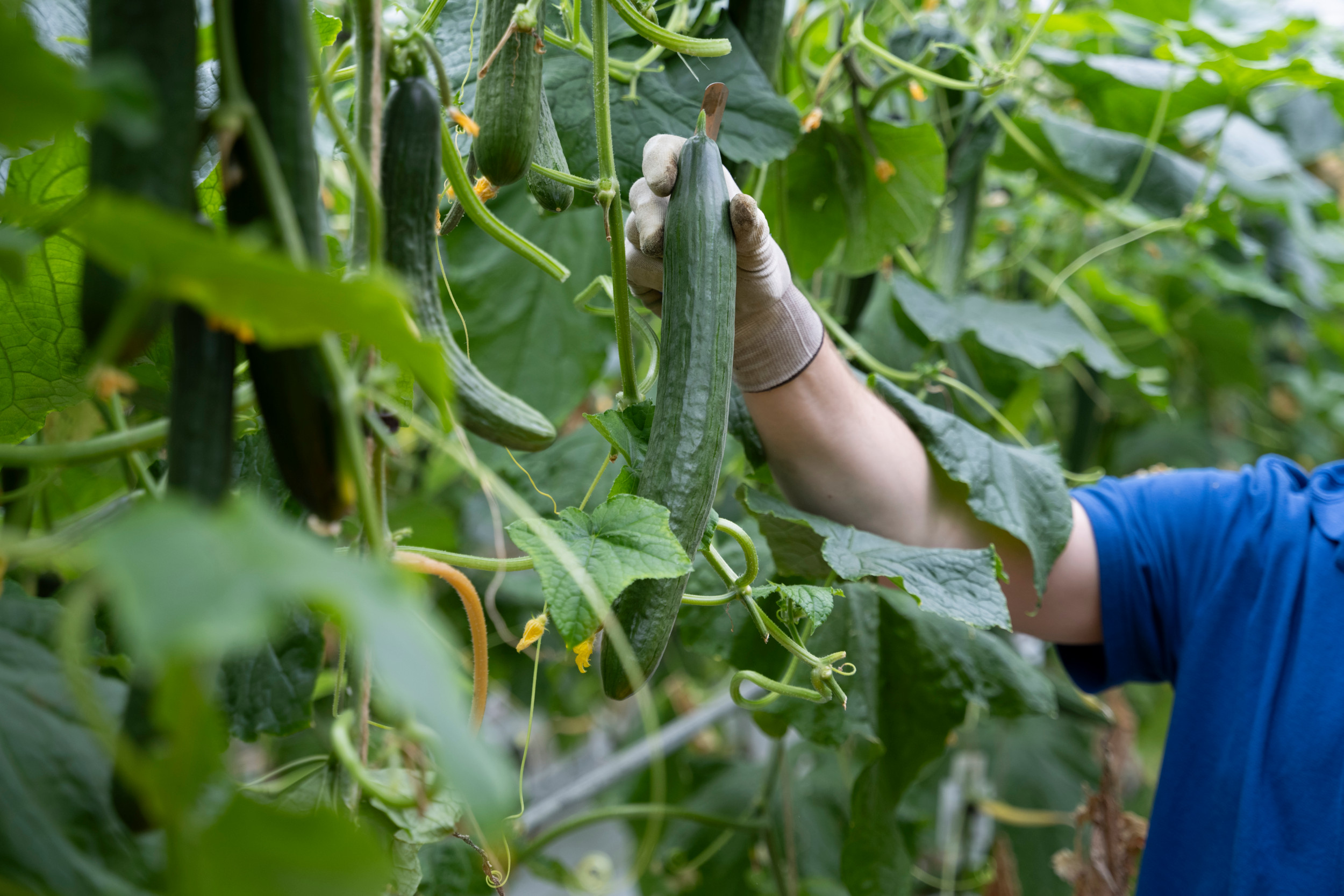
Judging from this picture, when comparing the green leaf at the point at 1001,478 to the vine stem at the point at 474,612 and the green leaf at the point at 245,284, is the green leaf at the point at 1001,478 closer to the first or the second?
the vine stem at the point at 474,612

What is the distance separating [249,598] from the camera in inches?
9.4

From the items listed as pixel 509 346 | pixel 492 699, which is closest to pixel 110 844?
pixel 509 346

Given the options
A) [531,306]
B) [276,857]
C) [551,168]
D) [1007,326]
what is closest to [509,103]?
[551,168]

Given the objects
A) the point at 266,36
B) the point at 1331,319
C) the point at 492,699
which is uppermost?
the point at 266,36

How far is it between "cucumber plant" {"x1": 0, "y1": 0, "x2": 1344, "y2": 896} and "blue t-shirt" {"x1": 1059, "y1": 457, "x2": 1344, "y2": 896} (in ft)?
0.50

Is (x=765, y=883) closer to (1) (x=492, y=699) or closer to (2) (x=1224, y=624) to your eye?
(1) (x=492, y=699)

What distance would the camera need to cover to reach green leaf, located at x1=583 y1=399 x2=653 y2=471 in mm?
615

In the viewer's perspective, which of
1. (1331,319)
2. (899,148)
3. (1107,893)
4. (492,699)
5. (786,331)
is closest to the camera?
(786,331)

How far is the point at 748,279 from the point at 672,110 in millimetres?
178

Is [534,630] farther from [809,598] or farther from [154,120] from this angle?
[154,120]

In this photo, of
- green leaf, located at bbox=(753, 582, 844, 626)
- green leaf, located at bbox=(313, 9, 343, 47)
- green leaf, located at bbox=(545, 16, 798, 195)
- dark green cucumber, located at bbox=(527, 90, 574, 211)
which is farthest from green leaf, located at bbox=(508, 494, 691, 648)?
green leaf, located at bbox=(313, 9, 343, 47)

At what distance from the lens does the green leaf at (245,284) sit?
0.27 m

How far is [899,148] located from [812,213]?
0.12 m

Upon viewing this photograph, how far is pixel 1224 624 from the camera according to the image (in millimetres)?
1047
